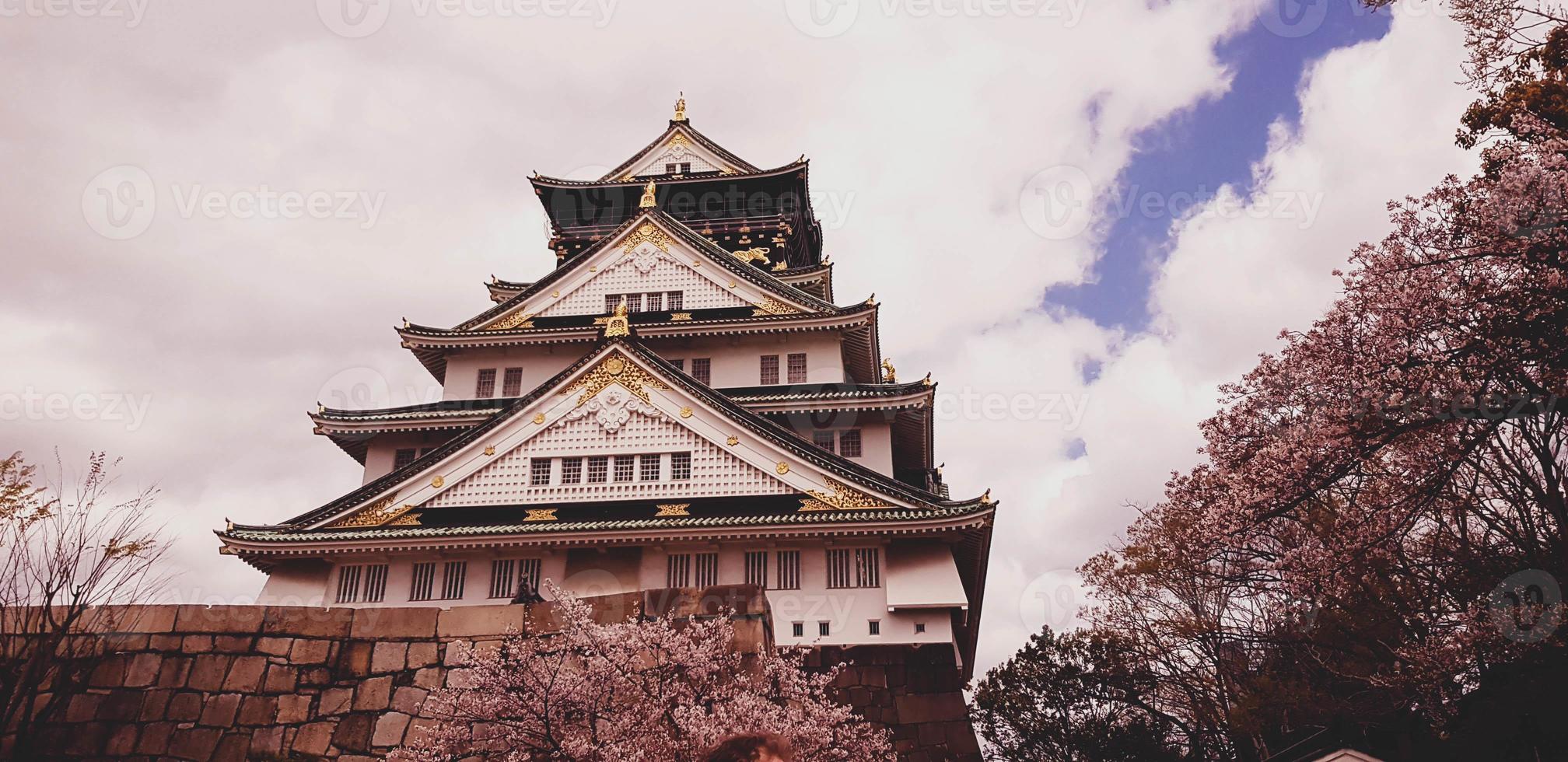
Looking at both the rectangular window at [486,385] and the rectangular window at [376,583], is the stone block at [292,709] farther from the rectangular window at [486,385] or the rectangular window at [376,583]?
the rectangular window at [486,385]

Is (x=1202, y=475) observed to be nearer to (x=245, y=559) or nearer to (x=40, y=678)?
(x=40, y=678)

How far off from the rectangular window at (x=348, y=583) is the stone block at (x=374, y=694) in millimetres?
8812

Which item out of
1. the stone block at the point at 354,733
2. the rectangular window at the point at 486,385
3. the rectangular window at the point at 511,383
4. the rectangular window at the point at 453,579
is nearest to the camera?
the stone block at the point at 354,733

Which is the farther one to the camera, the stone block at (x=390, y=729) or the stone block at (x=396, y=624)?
the stone block at (x=396, y=624)

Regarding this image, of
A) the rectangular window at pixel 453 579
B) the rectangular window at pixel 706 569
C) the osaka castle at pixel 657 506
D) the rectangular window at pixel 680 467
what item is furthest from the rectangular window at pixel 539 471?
the rectangular window at pixel 706 569

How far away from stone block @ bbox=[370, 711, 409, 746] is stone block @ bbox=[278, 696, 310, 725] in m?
1.18

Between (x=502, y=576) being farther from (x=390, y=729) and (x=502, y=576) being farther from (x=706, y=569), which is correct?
(x=390, y=729)

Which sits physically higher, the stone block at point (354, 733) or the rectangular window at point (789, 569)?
the rectangular window at point (789, 569)

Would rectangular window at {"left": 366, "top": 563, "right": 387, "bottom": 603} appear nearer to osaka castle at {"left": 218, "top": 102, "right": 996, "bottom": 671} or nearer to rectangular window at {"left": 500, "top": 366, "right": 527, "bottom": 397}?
osaka castle at {"left": 218, "top": 102, "right": 996, "bottom": 671}

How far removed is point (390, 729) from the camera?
1362 cm

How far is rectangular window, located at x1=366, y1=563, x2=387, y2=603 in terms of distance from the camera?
22.1 meters

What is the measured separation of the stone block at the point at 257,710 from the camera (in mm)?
13906

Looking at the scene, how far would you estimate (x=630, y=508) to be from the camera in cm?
2269

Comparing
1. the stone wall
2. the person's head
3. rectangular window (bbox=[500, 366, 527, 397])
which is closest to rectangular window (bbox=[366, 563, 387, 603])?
the stone wall
